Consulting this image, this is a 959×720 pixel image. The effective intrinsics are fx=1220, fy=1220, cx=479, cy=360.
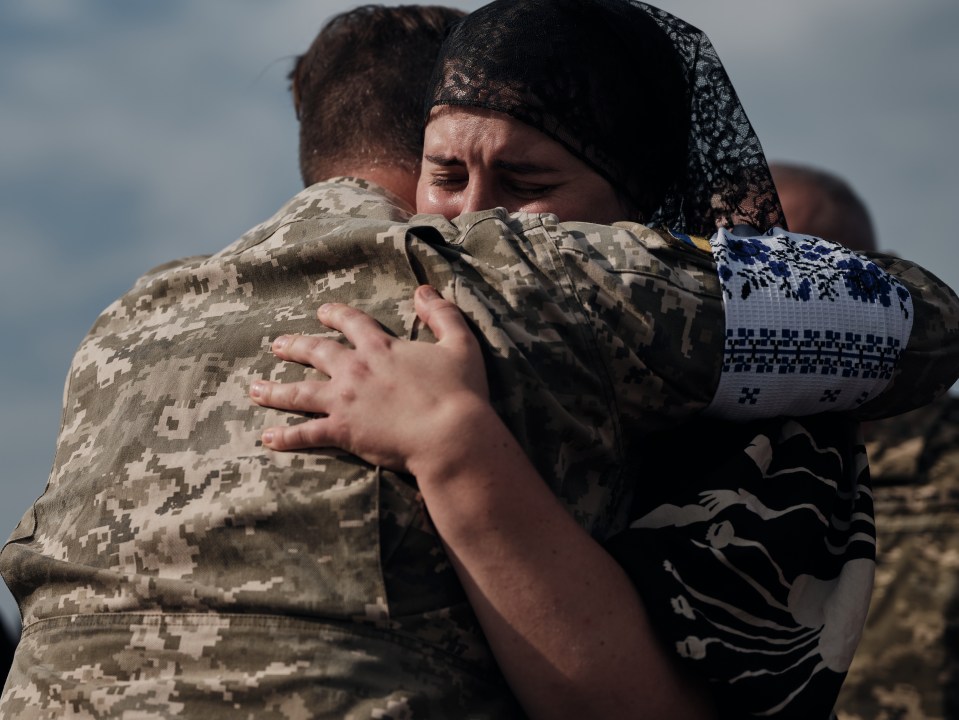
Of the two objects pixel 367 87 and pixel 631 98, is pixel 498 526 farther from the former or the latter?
pixel 367 87

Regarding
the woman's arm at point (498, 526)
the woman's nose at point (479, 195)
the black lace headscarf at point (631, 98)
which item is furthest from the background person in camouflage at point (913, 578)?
the woman's arm at point (498, 526)

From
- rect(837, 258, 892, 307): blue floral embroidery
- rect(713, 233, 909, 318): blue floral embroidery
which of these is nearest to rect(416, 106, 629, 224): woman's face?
rect(713, 233, 909, 318): blue floral embroidery

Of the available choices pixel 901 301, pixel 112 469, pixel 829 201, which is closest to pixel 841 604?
pixel 901 301

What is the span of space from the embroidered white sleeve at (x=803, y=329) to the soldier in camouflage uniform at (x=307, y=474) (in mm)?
44

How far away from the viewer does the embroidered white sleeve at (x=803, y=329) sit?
2367mm

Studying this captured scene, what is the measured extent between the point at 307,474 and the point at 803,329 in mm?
999

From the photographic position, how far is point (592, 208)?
119 inches

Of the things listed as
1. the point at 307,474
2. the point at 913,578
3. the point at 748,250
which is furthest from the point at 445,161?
the point at 913,578

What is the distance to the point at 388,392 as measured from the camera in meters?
2.20

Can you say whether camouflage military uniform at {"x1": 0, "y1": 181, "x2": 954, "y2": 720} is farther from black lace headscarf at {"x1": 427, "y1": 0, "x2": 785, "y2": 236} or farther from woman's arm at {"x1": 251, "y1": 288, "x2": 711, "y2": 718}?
black lace headscarf at {"x1": 427, "y1": 0, "x2": 785, "y2": 236}

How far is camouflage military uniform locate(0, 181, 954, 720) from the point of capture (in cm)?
212

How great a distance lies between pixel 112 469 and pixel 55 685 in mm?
412

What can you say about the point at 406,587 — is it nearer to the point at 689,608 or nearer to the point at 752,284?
the point at 689,608

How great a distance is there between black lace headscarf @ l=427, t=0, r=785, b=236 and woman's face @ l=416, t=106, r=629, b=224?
29 mm
